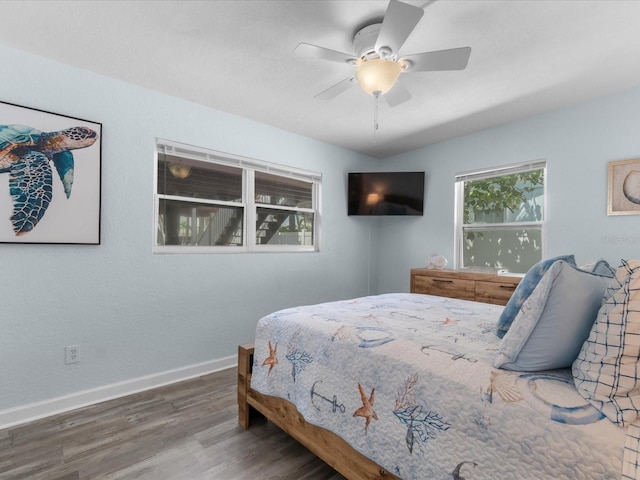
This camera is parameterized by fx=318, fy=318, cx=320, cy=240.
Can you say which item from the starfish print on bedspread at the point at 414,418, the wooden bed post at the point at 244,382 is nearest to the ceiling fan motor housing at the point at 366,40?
the starfish print on bedspread at the point at 414,418

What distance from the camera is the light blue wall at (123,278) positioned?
2.08 m

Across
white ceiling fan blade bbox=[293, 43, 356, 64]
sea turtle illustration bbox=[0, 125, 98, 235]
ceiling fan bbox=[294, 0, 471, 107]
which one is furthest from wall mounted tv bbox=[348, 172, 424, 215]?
sea turtle illustration bbox=[0, 125, 98, 235]

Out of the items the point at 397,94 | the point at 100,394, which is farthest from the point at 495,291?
the point at 100,394

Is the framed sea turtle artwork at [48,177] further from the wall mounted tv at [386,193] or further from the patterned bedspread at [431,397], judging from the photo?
the wall mounted tv at [386,193]

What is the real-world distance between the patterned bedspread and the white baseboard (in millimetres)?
1203

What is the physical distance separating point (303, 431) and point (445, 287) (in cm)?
222

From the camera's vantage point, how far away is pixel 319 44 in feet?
6.46

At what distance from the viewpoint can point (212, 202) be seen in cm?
303

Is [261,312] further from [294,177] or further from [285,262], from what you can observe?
[294,177]

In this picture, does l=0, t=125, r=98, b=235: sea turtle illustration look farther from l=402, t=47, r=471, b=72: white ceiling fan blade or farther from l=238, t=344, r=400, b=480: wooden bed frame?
l=402, t=47, r=471, b=72: white ceiling fan blade

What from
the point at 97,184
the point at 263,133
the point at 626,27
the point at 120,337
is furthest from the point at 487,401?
the point at 263,133

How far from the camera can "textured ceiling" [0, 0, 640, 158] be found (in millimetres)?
1677

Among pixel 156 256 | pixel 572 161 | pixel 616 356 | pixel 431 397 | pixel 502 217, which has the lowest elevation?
pixel 431 397

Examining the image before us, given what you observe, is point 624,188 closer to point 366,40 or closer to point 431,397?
point 366,40
